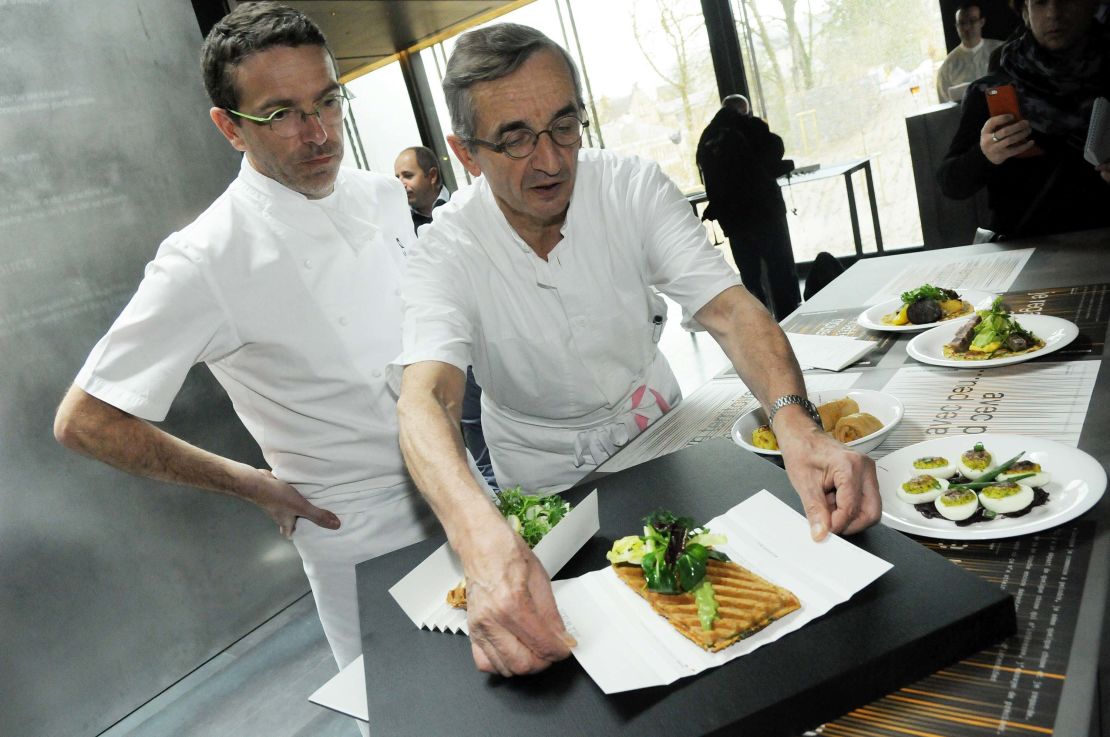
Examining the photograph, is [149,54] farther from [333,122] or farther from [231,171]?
[333,122]

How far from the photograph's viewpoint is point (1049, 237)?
8.46ft

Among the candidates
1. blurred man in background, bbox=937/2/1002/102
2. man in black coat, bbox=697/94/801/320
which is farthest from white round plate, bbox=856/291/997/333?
blurred man in background, bbox=937/2/1002/102

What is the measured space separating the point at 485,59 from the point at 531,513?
848 mm

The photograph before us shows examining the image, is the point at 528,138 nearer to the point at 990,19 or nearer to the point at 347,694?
the point at 347,694

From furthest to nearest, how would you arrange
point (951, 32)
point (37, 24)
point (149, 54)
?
point (951, 32) → point (149, 54) → point (37, 24)

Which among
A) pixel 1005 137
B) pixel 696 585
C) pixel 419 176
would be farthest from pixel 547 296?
pixel 419 176

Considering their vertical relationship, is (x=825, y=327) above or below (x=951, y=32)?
below

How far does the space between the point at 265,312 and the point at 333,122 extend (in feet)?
1.47

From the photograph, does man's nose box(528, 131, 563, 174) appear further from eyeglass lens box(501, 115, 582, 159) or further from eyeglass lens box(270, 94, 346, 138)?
eyeglass lens box(270, 94, 346, 138)

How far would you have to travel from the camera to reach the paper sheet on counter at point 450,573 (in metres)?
1.06

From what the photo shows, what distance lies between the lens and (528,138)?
1.52 metres

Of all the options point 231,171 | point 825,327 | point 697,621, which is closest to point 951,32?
point 825,327

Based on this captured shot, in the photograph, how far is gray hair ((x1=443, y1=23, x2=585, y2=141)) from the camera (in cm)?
148

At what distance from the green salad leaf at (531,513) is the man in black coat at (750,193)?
4.46 m
